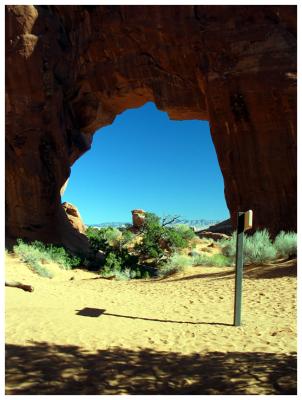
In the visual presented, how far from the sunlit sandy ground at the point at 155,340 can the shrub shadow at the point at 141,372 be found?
1cm

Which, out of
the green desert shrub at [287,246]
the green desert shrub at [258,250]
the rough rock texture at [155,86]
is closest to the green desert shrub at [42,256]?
the rough rock texture at [155,86]

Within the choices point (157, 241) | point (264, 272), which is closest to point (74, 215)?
point (157, 241)

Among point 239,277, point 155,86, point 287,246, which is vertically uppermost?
point 155,86

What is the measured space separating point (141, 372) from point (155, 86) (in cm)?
1745

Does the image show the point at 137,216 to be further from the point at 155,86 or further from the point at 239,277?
the point at 239,277

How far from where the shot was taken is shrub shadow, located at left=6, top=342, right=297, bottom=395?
13.0 feet

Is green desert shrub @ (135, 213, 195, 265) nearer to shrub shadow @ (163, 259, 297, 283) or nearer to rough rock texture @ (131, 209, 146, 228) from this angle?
shrub shadow @ (163, 259, 297, 283)

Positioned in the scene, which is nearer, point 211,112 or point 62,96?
point 211,112

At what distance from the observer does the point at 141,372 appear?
4.49 meters

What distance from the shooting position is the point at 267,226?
16.7 m

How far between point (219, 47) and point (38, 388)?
55.9 feet

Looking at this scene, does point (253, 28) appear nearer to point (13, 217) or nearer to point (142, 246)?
point (142, 246)

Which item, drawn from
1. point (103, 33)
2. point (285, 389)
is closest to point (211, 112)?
point (103, 33)

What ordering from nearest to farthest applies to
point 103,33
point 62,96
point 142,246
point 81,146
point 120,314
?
point 120,314 < point 103,33 < point 62,96 < point 142,246 < point 81,146
